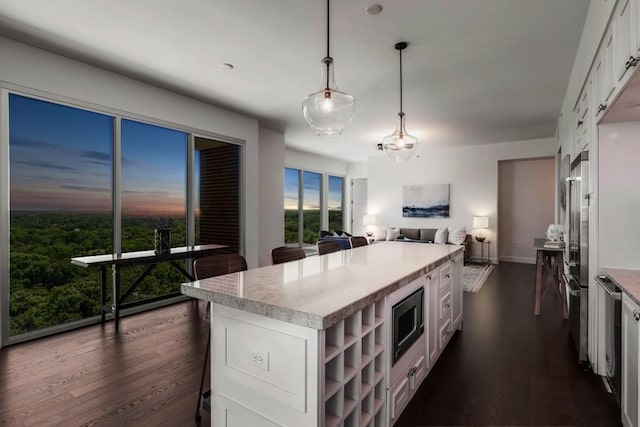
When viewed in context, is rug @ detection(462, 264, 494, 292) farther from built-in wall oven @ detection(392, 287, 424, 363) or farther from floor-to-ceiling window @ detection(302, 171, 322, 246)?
floor-to-ceiling window @ detection(302, 171, 322, 246)

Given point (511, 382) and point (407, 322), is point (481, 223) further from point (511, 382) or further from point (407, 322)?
point (407, 322)

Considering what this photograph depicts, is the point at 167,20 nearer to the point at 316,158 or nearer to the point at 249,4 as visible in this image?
the point at 249,4

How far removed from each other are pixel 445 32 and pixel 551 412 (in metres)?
2.96

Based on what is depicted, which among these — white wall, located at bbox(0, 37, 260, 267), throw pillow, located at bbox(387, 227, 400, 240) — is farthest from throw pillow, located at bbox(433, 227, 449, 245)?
white wall, located at bbox(0, 37, 260, 267)

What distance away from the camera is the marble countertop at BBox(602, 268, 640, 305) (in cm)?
158

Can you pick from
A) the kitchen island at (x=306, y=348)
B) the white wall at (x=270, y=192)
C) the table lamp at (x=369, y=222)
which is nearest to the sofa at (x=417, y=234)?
the table lamp at (x=369, y=222)

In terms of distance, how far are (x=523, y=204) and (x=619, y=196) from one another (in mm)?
5998

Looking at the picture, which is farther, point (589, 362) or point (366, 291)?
point (589, 362)

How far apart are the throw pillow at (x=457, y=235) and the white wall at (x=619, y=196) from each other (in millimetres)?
5022

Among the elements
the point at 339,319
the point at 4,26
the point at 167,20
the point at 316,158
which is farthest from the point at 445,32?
the point at 316,158

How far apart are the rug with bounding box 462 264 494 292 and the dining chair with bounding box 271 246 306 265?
3.09 meters

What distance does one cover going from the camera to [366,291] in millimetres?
1484

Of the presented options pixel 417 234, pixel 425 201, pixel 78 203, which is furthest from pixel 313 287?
pixel 425 201

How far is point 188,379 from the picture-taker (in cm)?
235
